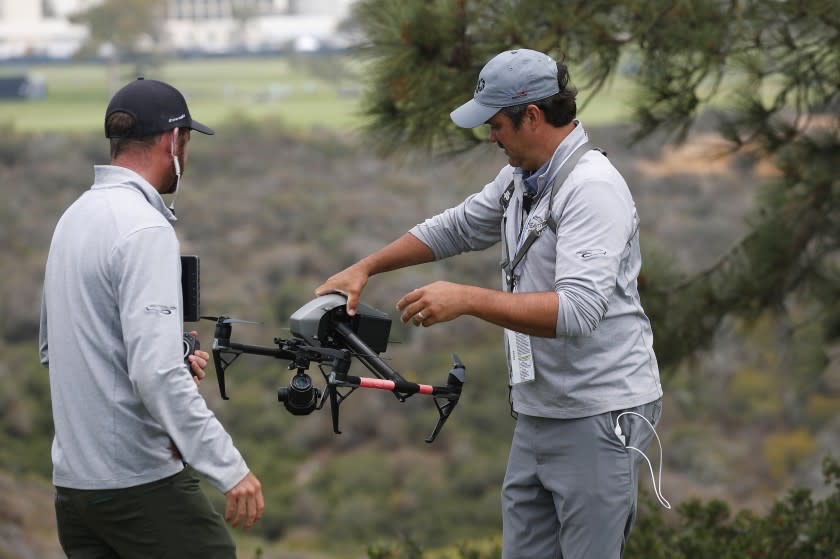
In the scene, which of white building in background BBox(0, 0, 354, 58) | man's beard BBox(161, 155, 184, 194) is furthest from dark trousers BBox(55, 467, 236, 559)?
white building in background BBox(0, 0, 354, 58)

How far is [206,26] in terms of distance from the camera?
1656 inches

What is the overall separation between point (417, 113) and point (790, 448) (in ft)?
73.7

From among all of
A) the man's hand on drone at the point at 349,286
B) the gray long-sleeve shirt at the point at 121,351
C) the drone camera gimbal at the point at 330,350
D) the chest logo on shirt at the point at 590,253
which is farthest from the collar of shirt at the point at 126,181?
the chest logo on shirt at the point at 590,253

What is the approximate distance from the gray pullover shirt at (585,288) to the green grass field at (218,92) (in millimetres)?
30912

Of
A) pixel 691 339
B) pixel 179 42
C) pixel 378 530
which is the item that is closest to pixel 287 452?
pixel 378 530

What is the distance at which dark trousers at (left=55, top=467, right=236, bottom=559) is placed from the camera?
2.76 meters

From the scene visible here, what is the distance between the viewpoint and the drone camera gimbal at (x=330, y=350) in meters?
2.87

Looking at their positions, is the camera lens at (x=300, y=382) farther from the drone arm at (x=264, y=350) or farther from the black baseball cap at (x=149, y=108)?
the black baseball cap at (x=149, y=108)

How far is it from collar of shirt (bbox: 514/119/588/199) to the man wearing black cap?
860 mm

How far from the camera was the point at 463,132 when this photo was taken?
15.8 feet

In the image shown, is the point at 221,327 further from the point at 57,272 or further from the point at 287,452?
the point at 287,452

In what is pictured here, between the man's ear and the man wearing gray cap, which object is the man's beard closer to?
the man wearing gray cap

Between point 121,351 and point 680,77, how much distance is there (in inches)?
124

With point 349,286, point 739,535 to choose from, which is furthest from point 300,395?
point 739,535
